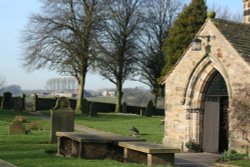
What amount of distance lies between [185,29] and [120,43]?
10.5 m

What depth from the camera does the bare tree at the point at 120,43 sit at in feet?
152

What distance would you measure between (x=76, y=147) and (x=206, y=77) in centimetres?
595

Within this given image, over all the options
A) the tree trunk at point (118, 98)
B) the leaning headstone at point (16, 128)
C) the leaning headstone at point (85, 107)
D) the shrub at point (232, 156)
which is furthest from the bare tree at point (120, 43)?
the shrub at point (232, 156)

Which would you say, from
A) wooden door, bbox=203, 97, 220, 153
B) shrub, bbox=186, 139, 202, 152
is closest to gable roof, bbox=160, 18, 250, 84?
Result: wooden door, bbox=203, 97, 220, 153

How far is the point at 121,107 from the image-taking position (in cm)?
4806

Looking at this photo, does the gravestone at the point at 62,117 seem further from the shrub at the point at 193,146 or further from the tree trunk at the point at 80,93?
the tree trunk at the point at 80,93

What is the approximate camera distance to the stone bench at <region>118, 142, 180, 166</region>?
38.8ft

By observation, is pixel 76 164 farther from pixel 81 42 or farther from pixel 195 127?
pixel 81 42

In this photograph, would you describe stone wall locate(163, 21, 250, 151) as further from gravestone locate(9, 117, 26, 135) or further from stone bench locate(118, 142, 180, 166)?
gravestone locate(9, 117, 26, 135)

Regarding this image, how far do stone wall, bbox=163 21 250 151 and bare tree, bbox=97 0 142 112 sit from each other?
26996 mm

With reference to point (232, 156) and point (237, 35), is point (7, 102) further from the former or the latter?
point (232, 156)

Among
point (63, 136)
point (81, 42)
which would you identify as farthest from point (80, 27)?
point (63, 136)

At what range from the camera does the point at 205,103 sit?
18.2 metres

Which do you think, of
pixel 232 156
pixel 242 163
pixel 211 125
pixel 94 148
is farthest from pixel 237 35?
pixel 94 148
